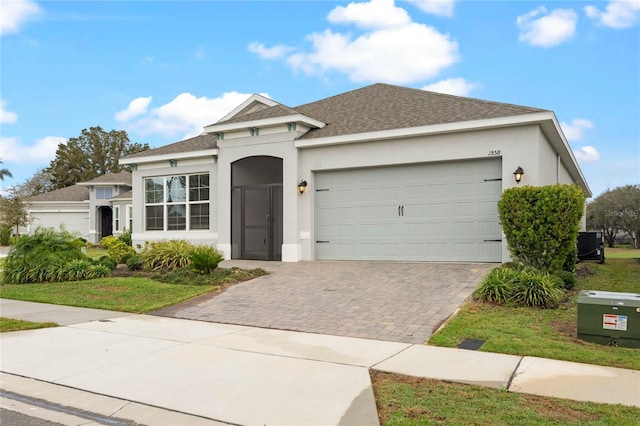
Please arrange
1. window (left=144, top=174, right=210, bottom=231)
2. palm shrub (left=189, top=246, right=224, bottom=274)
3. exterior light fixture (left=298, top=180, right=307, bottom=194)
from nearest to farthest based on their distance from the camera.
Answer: palm shrub (left=189, top=246, right=224, bottom=274)
exterior light fixture (left=298, top=180, right=307, bottom=194)
window (left=144, top=174, right=210, bottom=231)

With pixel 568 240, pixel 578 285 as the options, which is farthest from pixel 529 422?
pixel 578 285

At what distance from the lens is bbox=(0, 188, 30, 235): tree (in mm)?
39969

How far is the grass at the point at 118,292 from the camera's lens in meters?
10.9

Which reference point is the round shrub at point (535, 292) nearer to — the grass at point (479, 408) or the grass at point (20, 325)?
the grass at point (479, 408)

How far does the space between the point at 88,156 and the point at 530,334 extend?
206ft

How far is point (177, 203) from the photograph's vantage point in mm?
18906

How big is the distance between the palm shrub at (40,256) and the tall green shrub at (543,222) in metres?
12.3

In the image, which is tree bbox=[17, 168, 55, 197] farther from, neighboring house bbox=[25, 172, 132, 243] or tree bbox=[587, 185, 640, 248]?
tree bbox=[587, 185, 640, 248]

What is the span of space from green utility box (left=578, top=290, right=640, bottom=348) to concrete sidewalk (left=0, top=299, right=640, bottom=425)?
1224 millimetres

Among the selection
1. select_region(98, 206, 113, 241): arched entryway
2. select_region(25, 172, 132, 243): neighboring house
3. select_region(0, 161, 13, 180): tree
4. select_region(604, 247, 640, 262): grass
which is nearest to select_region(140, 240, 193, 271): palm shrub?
select_region(604, 247, 640, 262): grass

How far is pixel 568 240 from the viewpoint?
425 inches

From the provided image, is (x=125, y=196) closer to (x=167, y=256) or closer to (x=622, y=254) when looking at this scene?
(x=167, y=256)

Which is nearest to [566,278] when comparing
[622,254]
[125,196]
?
[622,254]

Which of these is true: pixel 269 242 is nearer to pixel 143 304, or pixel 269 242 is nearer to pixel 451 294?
pixel 143 304
